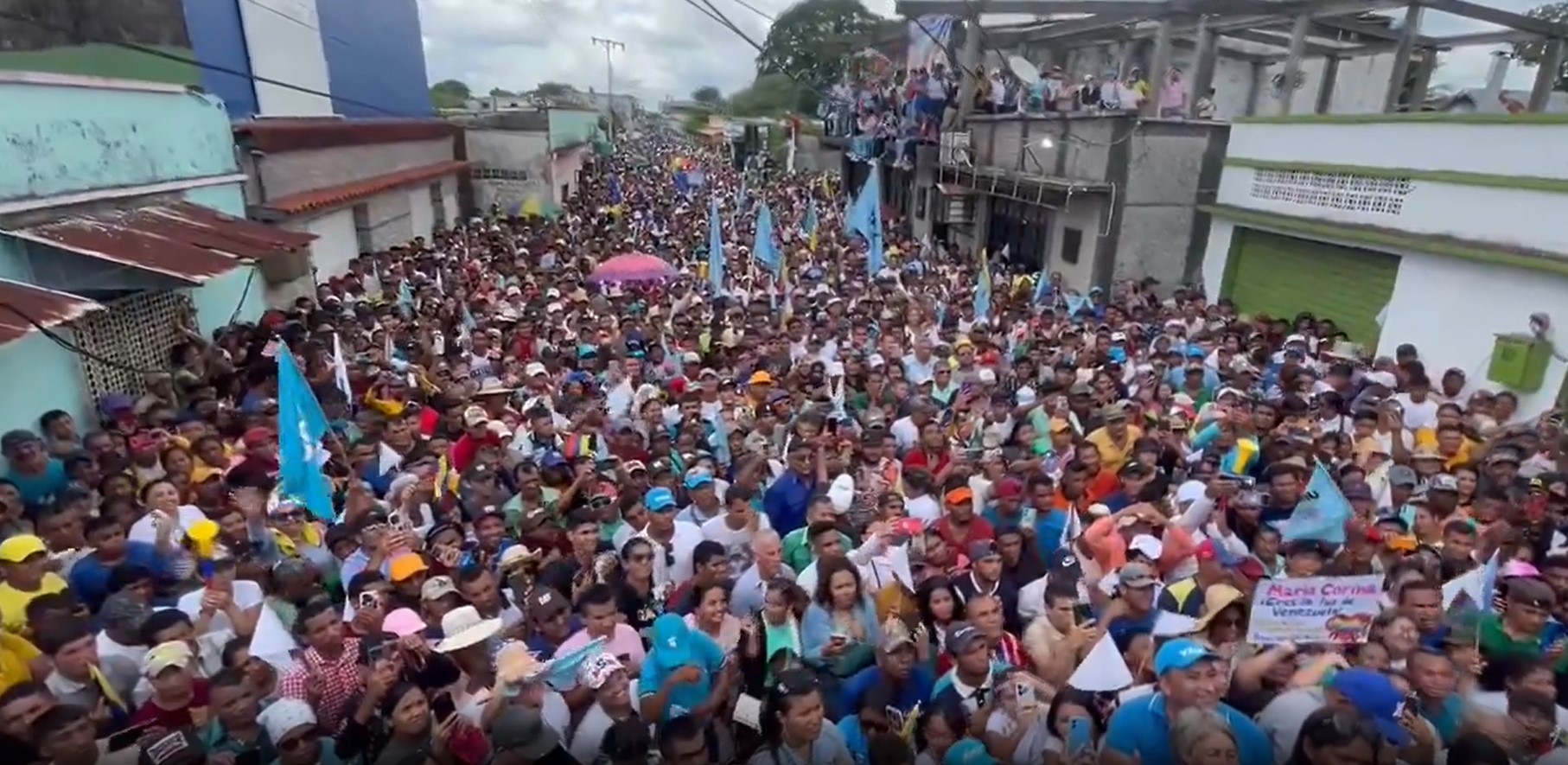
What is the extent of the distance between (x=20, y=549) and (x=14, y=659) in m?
0.69

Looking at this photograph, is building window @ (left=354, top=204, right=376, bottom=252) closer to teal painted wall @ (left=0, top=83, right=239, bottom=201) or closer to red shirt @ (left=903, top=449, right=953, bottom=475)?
teal painted wall @ (left=0, top=83, right=239, bottom=201)

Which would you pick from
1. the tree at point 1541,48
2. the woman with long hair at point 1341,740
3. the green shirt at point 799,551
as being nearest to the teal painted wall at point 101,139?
the green shirt at point 799,551

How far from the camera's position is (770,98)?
7319cm

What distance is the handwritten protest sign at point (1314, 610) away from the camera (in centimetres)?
345

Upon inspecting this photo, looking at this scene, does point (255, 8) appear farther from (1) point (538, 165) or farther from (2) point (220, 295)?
(1) point (538, 165)

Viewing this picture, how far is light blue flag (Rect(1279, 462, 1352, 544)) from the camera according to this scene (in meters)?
4.74

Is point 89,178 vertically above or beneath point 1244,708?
above

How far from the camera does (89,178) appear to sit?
7656 millimetres

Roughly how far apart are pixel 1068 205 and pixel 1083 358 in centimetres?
753

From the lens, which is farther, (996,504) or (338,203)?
(338,203)

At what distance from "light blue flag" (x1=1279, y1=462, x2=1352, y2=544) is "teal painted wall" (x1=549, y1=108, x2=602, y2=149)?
2347 cm

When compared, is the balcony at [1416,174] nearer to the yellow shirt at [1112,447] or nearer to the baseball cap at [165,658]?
the yellow shirt at [1112,447]

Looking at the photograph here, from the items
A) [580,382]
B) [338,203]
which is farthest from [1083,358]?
[338,203]

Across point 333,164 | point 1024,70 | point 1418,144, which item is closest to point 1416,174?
point 1418,144
